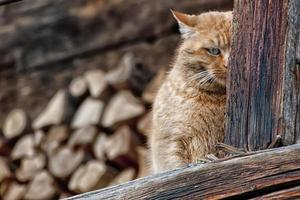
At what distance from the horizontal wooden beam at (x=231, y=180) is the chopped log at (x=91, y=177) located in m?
2.43

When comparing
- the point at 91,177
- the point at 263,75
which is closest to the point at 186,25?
the point at 263,75

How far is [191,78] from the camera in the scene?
327 centimetres

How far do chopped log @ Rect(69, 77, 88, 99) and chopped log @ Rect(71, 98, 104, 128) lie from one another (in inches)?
1.9

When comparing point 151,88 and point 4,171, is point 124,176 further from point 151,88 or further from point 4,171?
point 4,171

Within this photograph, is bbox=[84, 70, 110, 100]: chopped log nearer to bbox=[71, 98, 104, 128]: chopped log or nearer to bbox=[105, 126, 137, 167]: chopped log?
bbox=[71, 98, 104, 128]: chopped log

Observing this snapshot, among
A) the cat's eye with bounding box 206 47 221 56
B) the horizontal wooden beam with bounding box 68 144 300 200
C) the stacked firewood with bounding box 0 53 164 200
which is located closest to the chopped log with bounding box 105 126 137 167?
the stacked firewood with bounding box 0 53 164 200

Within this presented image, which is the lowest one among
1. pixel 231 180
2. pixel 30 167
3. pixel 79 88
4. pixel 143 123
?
pixel 30 167

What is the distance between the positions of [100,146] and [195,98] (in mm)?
2041

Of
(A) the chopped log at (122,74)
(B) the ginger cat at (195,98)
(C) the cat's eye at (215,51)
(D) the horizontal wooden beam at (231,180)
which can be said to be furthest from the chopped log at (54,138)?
(D) the horizontal wooden beam at (231,180)

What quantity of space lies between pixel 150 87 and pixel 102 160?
17.7 inches

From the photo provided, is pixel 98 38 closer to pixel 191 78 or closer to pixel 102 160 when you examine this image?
pixel 102 160

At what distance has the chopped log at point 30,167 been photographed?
539 centimetres

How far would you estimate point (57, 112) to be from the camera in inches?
213

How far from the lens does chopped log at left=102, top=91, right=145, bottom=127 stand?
5.16 meters
